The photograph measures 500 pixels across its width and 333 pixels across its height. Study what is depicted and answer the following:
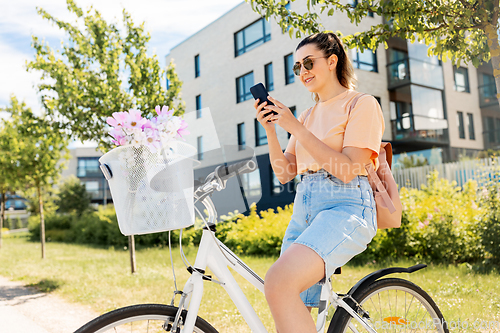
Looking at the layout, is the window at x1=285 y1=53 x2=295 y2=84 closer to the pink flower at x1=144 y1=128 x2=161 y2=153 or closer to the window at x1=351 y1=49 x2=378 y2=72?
the window at x1=351 y1=49 x2=378 y2=72

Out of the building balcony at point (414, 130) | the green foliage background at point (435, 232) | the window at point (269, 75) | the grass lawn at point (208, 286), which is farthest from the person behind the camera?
the window at point (269, 75)

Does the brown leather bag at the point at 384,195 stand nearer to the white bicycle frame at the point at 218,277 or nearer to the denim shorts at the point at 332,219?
the denim shorts at the point at 332,219

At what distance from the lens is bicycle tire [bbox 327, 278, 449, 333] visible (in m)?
2.08

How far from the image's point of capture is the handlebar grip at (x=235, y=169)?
1.78 meters

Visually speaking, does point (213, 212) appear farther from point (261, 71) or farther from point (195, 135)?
point (261, 71)

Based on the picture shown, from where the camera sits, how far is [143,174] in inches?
63.0

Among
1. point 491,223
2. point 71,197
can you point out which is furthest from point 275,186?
point 71,197

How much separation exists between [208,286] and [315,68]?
445 centimetres

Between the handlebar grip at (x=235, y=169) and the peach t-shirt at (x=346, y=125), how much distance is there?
0.39 meters

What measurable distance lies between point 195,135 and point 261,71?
1784 cm

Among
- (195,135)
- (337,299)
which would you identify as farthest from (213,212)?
(337,299)

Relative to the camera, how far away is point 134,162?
1.60 meters

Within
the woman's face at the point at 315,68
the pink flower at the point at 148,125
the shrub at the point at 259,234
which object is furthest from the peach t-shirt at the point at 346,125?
the shrub at the point at 259,234

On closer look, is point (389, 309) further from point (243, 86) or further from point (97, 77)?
point (243, 86)
